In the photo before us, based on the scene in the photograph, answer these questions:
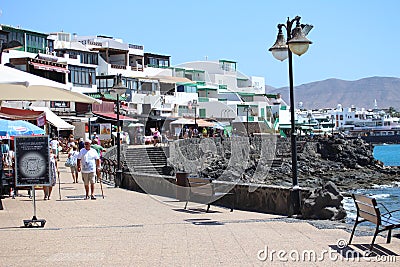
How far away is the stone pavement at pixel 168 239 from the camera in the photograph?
8.63 m

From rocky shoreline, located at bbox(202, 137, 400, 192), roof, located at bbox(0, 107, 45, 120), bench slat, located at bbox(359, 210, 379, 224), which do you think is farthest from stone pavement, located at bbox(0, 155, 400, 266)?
rocky shoreline, located at bbox(202, 137, 400, 192)

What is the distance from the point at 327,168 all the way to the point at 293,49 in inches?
2201

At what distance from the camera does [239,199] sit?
1519cm

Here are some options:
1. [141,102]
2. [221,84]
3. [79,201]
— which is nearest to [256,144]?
[141,102]

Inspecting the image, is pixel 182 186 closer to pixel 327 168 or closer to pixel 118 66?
pixel 327 168

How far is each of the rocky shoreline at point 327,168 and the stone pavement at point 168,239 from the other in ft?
91.2

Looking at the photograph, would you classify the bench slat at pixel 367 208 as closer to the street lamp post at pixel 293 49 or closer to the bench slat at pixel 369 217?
the bench slat at pixel 369 217

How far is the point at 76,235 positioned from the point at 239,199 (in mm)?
5297

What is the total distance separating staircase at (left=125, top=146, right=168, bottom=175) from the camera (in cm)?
4073

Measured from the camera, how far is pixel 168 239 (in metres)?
10.4

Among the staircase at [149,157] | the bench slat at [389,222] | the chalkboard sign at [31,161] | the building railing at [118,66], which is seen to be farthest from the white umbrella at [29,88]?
the building railing at [118,66]

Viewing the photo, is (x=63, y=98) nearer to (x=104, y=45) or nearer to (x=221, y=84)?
(x=104, y=45)

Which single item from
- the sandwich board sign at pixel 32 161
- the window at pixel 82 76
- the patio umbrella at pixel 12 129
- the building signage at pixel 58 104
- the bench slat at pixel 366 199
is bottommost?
the bench slat at pixel 366 199

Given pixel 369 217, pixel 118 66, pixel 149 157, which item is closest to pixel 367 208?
pixel 369 217
